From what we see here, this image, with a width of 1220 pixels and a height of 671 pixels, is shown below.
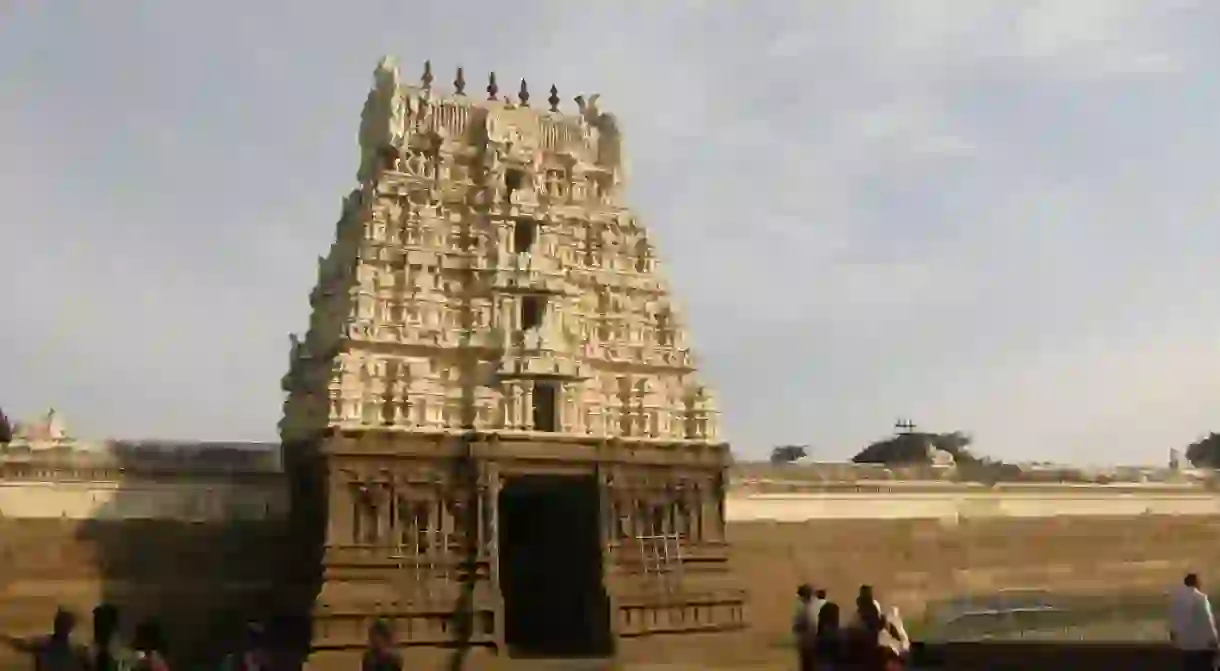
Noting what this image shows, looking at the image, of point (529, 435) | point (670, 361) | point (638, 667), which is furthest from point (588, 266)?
point (638, 667)

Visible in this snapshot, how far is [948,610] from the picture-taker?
2467 centimetres

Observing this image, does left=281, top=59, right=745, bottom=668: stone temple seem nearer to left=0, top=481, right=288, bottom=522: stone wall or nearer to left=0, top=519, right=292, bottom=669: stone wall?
left=0, top=481, right=288, bottom=522: stone wall

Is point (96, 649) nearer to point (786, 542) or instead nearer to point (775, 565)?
point (775, 565)

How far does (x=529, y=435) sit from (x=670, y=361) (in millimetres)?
3376

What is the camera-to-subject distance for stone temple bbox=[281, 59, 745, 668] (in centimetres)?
1836

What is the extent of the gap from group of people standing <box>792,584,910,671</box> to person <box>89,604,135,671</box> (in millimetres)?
5060

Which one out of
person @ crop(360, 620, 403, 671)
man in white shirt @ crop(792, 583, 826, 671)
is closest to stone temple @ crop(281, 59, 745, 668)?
man in white shirt @ crop(792, 583, 826, 671)

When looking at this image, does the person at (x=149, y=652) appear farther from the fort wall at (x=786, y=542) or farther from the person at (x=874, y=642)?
the fort wall at (x=786, y=542)

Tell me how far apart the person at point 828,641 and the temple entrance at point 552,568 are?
30.0ft

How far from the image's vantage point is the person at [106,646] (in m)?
7.51

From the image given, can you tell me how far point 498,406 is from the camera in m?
19.5

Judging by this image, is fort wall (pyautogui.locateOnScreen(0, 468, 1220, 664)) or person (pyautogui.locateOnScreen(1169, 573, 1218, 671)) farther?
fort wall (pyautogui.locateOnScreen(0, 468, 1220, 664))

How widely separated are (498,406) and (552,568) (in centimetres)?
351

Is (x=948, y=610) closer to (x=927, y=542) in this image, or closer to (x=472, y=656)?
(x=927, y=542)
